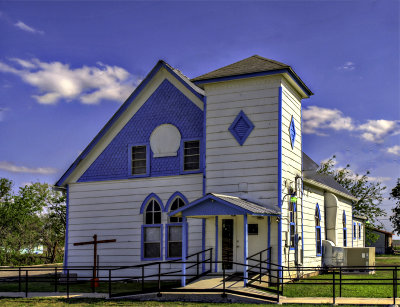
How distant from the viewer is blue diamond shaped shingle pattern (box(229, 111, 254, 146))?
747 inches

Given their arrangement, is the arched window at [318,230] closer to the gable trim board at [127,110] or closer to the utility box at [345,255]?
the utility box at [345,255]

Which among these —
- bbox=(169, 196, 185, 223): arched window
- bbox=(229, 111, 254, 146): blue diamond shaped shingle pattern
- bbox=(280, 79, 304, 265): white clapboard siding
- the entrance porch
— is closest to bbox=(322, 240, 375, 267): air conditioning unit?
bbox=(280, 79, 304, 265): white clapboard siding

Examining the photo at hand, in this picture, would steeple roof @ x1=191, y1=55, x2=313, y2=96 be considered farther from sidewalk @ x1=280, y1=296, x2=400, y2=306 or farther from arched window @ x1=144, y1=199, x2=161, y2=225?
sidewalk @ x1=280, y1=296, x2=400, y2=306

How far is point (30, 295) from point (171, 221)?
5.72m

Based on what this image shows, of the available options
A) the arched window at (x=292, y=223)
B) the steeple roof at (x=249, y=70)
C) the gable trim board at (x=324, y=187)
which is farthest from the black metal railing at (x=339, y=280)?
the steeple roof at (x=249, y=70)

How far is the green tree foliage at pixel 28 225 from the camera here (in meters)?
39.2

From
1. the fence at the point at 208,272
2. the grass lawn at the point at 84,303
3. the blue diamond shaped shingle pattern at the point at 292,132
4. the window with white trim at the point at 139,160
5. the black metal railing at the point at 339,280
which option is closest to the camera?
the black metal railing at the point at 339,280

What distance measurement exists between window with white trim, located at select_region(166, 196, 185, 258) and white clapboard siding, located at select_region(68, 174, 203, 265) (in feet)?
0.78

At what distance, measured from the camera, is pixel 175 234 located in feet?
67.6

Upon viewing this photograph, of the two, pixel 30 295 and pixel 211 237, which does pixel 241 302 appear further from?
pixel 30 295

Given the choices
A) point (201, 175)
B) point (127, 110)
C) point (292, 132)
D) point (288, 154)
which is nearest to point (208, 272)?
point (201, 175)

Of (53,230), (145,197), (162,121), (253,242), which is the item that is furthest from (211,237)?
(53,230)

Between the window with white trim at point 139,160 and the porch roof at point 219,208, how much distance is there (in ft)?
15.4

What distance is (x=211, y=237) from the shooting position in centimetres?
1903
